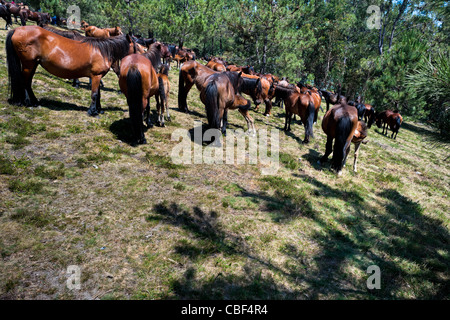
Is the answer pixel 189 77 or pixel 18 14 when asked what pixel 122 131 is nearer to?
pixel 189 77

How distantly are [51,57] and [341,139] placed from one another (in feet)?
29.0

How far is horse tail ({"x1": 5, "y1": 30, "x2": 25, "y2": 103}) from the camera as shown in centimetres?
593

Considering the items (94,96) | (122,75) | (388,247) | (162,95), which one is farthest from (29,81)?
(388,247)

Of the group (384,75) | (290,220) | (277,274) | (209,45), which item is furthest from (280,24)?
(209,45)

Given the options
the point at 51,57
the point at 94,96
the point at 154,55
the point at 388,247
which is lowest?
the point at 388,247

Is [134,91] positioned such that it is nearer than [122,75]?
Yes

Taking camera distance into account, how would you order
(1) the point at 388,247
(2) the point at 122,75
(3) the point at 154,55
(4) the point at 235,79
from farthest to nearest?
A: (4) the point at 235,79, (3) the point at 154,55, (2) the point at 122,75, (1) the point at 388,247

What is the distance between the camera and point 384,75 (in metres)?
21.2

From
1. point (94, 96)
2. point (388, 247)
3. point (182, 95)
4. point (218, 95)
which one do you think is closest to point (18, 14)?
point (182, 95)

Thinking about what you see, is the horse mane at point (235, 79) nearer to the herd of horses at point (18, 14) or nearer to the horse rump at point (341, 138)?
the horse rump at point (341, 138)

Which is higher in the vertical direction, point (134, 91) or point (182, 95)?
point (134, 91)

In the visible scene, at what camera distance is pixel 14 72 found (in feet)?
20.0

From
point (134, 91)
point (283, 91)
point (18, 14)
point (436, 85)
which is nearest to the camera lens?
point (436, 85)
